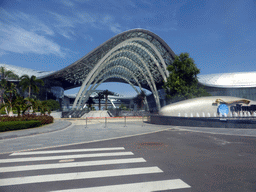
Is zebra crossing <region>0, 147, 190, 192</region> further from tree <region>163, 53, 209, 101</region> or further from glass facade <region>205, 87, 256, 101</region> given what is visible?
→ glass facade <region>205, 87, 256, 101</region>

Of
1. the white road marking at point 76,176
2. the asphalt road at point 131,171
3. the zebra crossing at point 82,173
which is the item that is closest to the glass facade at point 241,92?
the asphalt road at point 131,171

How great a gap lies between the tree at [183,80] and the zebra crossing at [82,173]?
28.4 m

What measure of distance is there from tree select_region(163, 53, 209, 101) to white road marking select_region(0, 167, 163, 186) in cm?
2959

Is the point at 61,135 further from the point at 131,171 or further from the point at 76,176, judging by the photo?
the point at 131,171

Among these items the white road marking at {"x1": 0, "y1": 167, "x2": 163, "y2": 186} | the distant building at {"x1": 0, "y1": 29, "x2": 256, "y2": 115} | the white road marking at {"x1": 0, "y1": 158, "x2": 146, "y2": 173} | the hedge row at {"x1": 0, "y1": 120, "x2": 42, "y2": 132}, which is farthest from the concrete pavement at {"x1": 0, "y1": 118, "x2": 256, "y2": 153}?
the distant building at {"x1": 0, "y1": 29, "x2": 256, "y2": 115}

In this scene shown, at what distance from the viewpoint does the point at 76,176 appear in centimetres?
497

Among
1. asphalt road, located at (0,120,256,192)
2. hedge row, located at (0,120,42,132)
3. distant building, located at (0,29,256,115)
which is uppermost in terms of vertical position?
distant building, located at (0,29,256,115)

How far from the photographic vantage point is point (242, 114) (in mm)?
22109

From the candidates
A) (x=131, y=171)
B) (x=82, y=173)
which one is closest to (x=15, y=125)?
(x=82, y=173)

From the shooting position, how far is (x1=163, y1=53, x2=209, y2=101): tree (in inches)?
1336

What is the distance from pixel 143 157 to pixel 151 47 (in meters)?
46.5

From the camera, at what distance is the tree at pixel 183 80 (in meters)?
33.9

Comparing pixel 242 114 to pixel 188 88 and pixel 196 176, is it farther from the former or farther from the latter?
pixel 196 176

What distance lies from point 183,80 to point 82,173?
32096 mm
